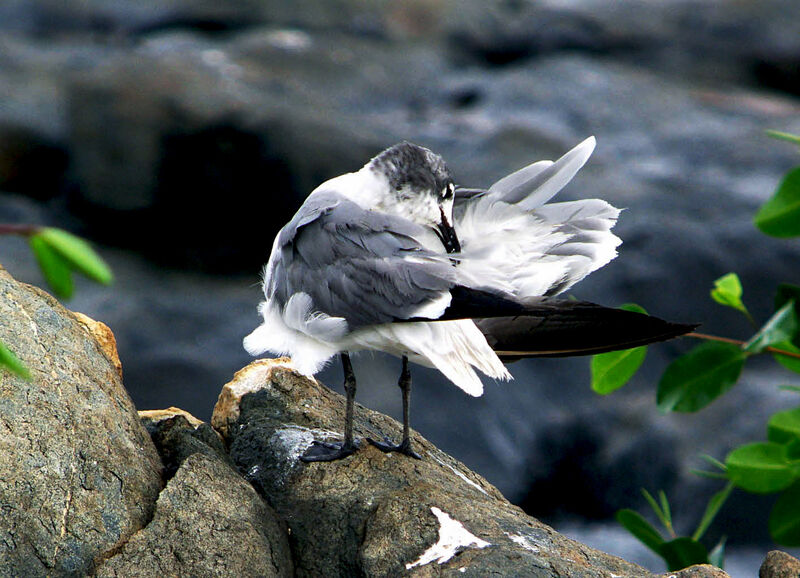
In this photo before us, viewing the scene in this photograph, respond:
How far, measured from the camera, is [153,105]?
36.5ft

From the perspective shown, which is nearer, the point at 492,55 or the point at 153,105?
the point at 153,105

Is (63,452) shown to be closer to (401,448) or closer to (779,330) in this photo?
(401,448)

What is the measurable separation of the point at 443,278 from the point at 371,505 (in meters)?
0.75

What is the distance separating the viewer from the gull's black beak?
3.89 m

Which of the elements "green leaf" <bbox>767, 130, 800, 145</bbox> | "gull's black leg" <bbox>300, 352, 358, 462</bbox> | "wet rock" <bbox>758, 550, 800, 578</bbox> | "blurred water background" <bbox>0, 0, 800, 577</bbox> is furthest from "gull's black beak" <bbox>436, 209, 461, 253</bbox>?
"blurred water background" <bbox>0, 0, 800, 577</bbox>

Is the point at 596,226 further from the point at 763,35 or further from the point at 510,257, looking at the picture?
the point at 763,35

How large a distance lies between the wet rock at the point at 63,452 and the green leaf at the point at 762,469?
1.61 m

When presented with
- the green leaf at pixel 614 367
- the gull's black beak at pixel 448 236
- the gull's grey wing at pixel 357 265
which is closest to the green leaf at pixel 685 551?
the green leaf at pixel 614 367

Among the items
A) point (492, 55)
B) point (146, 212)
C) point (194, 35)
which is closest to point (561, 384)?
point (146, 212)

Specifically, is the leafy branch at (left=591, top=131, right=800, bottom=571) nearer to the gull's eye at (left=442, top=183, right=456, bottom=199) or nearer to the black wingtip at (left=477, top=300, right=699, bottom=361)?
the black wingtip at (left=477, top=300, right=699, bottom=361)

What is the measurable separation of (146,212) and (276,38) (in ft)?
12.8

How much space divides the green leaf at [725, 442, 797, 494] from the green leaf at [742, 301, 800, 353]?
1.07 ft

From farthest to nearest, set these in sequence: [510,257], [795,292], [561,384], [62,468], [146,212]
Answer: [146,212] < [561,384] < [510,257] < [62,468] < [795,292]

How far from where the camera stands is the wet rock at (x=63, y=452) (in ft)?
8.73
